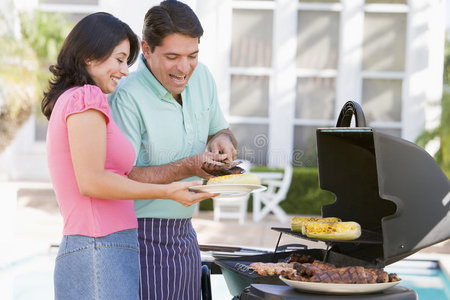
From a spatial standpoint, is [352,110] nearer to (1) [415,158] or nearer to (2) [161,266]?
(1) [415,158]

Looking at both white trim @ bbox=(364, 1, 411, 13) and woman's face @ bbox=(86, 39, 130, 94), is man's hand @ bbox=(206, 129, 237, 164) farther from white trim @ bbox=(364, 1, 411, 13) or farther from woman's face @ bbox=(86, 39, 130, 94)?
white trim @ bbox=(364, 1, 411, 13)

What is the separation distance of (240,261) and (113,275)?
0.69 metres

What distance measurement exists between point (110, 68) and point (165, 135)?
38 centimetres

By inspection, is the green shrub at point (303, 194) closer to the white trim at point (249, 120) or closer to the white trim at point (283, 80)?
the white trim at point (283, 80)

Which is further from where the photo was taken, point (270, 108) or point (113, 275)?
point (270, 108)

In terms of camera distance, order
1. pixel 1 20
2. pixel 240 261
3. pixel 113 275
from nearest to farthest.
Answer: pixel 113 275, pixel 240 261, pixel 1 20

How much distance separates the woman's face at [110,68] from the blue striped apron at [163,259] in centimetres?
53

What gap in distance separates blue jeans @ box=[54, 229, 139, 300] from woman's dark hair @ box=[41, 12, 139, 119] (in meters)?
0.41

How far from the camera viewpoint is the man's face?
6.93ft

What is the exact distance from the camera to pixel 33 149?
13.0m

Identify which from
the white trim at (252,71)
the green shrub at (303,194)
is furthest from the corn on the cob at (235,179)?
the white trim at (252,71)

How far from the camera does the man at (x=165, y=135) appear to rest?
211 centimetres

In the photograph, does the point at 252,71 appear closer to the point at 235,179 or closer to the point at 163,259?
the point at 163,259

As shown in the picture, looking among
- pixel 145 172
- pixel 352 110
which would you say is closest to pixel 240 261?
pixel 145 172
